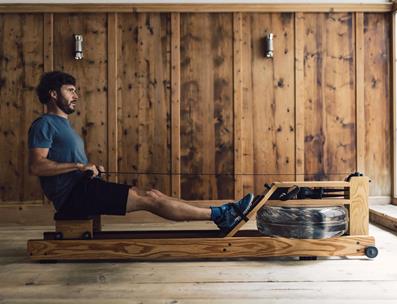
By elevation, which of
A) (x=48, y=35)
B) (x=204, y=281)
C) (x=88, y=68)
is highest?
→ (x=48, y=35)

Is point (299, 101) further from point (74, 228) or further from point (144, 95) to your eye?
point (74, 228)

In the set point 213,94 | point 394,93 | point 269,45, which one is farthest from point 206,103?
point 394,93

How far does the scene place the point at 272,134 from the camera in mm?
4602

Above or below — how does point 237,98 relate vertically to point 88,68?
below

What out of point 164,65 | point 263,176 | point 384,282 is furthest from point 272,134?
point 384,282

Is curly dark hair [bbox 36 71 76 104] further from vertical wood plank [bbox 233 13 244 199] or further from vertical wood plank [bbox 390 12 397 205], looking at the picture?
vertical wood plank [bbox 390 12 397 205]

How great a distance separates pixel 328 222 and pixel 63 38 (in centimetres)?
339

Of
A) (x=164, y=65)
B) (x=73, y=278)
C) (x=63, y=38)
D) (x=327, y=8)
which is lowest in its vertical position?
(x=73, y=278)

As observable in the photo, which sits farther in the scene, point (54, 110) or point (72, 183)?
point (54, 110)

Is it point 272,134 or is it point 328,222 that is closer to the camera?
point 328,222

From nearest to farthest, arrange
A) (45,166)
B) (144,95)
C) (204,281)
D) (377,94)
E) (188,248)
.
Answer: (204,281), (45,166), (188,248), (144,95), (377,94)

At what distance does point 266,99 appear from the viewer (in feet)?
15.1

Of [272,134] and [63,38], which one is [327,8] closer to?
[272,134]

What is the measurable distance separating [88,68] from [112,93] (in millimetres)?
383
